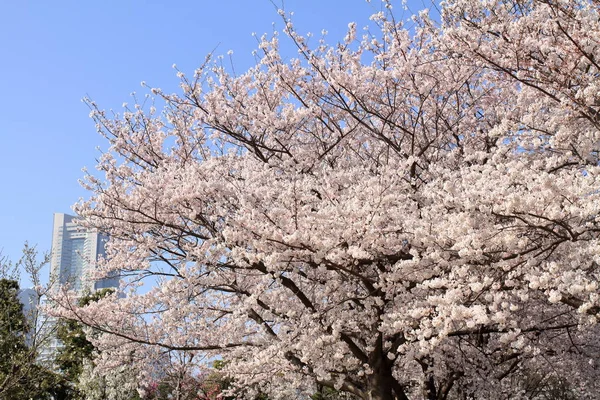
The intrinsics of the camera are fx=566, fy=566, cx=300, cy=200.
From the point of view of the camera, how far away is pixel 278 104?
10523 millimetres

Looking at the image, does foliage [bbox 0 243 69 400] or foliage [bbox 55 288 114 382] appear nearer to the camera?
foliage [bbox 0 243 69 400]

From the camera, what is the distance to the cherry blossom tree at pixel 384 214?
5699mm

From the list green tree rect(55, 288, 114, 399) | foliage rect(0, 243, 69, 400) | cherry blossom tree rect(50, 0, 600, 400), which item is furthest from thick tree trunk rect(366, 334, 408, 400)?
green tree rect(55, 288, 114, 399)

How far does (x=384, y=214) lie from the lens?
6805 millimetres

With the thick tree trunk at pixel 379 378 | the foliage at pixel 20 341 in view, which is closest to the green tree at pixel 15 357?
the foliage at pixel 20 341

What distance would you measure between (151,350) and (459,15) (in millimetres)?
7727

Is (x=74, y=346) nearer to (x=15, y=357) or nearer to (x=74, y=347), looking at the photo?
(x=74, y=347)

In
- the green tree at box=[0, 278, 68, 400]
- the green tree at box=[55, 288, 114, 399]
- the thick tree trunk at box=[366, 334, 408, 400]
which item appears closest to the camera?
the thick tree trunk at box=[366, 334, 408, 400]

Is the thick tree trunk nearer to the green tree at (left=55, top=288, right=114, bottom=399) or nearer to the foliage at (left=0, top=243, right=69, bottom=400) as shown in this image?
the foliage at (left=0, top=243, right=69, bottom=400)

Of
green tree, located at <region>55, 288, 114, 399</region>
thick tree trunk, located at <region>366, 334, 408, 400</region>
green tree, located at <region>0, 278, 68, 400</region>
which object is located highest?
green tree, located at <region>55, 288, 114, 399</region>

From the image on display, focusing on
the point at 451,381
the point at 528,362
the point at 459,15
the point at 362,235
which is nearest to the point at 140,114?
the point at 362,235

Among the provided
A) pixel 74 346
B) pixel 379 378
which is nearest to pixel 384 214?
pixel 379 378

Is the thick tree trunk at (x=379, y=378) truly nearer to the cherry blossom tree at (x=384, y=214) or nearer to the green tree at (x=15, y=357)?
the cherry blossom tree at (x=384, y=214)

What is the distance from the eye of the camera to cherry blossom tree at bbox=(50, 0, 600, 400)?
5.70 m
